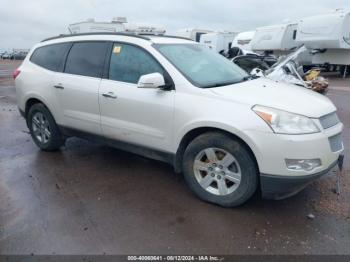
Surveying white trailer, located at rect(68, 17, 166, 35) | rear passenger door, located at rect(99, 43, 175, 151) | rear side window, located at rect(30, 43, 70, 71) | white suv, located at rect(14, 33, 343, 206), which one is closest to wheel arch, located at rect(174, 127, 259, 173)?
white suv, located at rect(14, 33, 343, 206)

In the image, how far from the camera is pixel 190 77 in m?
3.79

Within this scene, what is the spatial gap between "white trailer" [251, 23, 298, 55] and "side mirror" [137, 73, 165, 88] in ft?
61.5

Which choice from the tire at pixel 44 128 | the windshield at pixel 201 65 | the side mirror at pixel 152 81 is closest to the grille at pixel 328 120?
the windshield at pixel 201 65

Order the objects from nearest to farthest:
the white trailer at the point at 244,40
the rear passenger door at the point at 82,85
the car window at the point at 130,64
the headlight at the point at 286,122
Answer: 1. the headlight at the point at 286,122
2. the car window at the point at 130,64
3. the rear passenger door at the point at 82,85
4. the white trailer at the point at 244,40

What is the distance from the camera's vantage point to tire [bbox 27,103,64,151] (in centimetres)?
523

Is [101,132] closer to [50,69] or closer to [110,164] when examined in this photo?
[110,164]

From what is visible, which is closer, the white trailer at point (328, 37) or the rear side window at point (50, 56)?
the rear side window at point (50, 56)

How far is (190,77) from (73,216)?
1.97 meters

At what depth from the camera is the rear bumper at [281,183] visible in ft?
10.4

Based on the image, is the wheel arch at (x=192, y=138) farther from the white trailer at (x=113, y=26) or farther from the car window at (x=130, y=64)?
the white trailer at (x=113, y=26)

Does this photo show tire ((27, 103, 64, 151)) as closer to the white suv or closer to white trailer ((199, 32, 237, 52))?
the white suv

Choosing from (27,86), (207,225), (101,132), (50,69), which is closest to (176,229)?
(207,225)

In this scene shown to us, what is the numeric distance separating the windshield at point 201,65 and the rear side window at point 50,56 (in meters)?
1.78

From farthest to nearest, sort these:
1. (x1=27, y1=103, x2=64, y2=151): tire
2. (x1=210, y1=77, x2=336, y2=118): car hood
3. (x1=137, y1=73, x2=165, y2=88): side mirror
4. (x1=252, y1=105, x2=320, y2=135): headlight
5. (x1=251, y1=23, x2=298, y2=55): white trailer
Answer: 1. (x1=251, y1=23, x2=298, y2=55): white trailer
2. (x1=27, y1=103, x2=64, y2=151): tire
3. (x1=137, y1=73, x2=165, y2=88): side mirror
4. (x1=210, y1=77, x2=336, y2=118): car hood
5. (x1=252, y1=105, x2=320, y2=135): headlight
